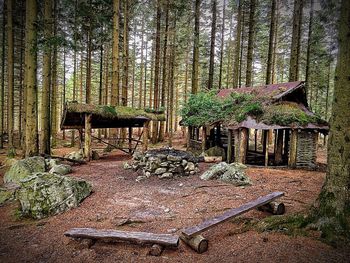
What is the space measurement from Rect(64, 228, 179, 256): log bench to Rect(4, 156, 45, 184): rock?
5.48 m

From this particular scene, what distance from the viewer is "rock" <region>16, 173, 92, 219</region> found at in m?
6.19

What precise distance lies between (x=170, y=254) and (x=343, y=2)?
19.1 ft

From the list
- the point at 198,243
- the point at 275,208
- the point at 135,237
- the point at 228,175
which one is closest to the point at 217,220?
the point at 198,243

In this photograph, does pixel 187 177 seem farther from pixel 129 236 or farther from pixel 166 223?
pixel 129 236

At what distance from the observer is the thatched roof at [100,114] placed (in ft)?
39.2

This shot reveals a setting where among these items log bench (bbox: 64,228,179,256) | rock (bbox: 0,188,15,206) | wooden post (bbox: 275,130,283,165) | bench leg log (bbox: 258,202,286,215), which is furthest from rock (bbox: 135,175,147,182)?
wooden post (bbox: 275,130,283,165)

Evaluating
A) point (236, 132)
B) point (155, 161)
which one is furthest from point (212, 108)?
point (155, 161)

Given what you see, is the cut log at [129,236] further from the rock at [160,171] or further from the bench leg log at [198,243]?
the rock at [160,171]

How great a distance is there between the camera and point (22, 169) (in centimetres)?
894

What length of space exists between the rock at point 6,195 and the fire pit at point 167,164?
15.5 ft

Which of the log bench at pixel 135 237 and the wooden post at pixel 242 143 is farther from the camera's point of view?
the wooden post at pixel 242 143

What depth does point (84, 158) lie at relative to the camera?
1331cm

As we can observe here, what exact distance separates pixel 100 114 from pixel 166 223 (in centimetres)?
857

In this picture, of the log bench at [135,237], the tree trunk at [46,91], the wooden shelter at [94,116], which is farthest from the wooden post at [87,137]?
the log bench at [135,237]
